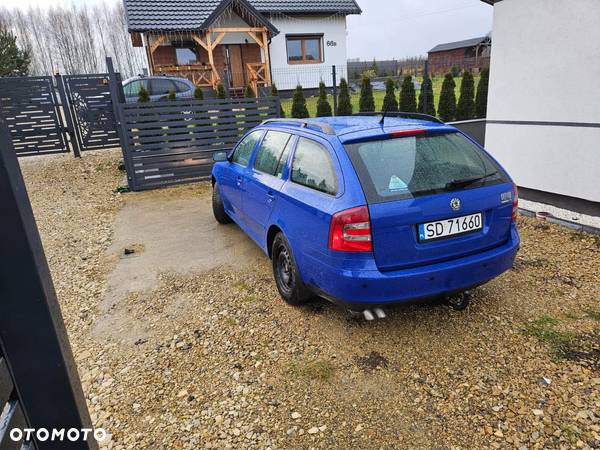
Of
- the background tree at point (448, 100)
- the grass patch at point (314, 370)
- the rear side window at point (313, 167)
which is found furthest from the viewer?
the background tree at point (448, 100)

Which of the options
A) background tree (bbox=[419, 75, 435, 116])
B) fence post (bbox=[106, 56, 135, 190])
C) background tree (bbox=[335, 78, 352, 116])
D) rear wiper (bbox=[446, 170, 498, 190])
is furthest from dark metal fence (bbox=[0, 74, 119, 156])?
rear wiper (bbox=[446, 170, 498, 190])

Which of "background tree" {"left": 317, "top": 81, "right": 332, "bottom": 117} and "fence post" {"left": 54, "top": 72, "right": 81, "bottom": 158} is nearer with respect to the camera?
"fence post" {"left": 54, "top": 72, "right": 81, "bottom": 158}

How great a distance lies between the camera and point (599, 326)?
9.93 ft

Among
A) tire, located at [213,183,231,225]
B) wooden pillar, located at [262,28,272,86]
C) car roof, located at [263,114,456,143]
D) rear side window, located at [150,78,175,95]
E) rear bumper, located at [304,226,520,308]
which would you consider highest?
wooden pillar, located at [262,28,272,86]

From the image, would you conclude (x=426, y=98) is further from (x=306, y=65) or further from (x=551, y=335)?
(x=306, y=65)

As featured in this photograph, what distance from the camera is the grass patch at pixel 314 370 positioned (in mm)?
2721

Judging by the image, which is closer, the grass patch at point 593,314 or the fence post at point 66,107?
the grass patch at point 593,314

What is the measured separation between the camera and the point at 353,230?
2611mm

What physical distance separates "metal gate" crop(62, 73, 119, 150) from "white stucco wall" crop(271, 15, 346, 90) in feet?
35.7

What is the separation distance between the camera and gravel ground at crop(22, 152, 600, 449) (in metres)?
2.28

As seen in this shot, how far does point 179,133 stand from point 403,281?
279 inches

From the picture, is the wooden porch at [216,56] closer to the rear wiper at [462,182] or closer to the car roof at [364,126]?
the car roof at [364,126]

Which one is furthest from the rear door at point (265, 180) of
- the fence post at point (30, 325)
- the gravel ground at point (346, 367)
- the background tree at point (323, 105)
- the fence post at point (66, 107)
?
the fence post at point (66, 107)

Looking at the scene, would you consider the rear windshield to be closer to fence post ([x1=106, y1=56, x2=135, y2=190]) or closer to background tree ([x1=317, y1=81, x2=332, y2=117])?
fence post ([x1=106, y1=56, x2=135, y2=190])
